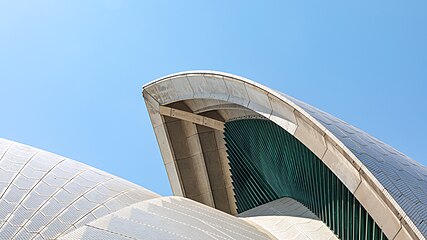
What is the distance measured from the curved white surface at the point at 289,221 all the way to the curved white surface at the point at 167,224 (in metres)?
1.00

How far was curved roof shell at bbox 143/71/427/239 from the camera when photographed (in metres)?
10.3

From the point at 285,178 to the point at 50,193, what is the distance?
302 inches

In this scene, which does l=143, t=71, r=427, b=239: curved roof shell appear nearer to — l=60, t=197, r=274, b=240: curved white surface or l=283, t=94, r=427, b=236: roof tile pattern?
l=283, t=94, r=427, b=236: roof tile pattern

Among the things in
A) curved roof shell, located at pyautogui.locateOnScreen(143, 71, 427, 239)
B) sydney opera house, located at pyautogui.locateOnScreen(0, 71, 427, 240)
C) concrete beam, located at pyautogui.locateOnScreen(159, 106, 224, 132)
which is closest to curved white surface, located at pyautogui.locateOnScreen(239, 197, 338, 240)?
sydney opera house, located at pyautogui.locateOnScreen(0, 71, 427, 240)

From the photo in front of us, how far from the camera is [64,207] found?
1141cm

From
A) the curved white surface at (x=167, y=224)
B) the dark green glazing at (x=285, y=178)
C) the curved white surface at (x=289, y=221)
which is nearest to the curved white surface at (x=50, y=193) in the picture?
the curved white surface at (x=167, y=224)

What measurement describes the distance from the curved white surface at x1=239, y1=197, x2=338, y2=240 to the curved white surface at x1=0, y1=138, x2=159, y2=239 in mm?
3551

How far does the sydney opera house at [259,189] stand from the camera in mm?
10242

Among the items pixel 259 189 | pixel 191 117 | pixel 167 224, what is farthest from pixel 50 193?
pixel 259 189

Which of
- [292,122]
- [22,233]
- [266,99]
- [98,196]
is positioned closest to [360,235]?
[292,122]

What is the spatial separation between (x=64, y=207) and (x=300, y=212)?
6929 mm

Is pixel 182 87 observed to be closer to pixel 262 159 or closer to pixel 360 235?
pixel 262 159

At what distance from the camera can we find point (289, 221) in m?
14.8

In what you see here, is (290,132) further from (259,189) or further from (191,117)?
(191,117)
